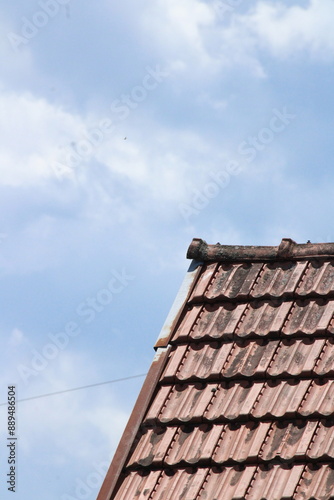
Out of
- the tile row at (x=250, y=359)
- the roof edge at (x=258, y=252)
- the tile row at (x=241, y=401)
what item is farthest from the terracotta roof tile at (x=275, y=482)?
the roof edge at (x=258, y=252)

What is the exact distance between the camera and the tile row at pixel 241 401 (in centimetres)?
838

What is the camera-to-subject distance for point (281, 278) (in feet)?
31.5

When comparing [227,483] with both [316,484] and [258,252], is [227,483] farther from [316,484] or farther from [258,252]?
[258,252]

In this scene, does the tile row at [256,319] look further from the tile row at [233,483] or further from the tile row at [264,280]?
the tile row at [233,483]

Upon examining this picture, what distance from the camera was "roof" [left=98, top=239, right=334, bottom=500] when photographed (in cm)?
812

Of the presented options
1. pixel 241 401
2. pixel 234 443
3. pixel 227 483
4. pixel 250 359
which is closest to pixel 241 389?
pixel 241 401

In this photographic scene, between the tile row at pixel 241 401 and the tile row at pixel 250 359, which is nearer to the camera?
the tile row at pixel 241 401

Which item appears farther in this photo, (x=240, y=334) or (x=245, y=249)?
(x=245, y=249)

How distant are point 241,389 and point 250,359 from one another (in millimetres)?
324

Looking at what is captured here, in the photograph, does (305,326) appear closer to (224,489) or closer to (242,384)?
(242,384)

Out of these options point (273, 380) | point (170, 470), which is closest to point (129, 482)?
point (170, 470)

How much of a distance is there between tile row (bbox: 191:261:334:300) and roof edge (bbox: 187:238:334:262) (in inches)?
2.4

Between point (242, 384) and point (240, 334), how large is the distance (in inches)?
22.4

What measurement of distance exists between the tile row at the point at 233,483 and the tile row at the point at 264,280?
6.20 ft
